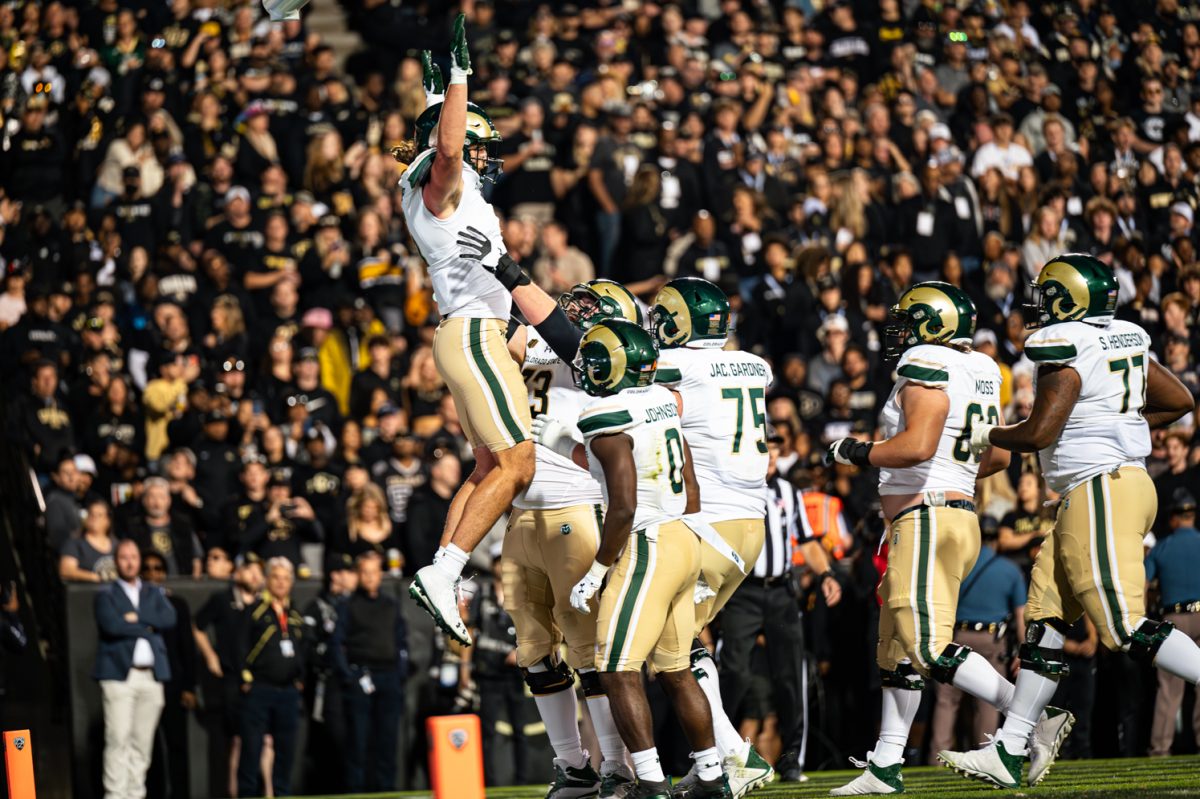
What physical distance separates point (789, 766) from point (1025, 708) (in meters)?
2.61

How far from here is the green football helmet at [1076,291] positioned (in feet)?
27.4

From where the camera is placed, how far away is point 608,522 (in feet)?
23.9

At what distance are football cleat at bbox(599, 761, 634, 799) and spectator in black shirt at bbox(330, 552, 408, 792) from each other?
4.93 metres

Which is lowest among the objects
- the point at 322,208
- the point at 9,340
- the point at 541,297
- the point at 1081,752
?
the point at 1081,752

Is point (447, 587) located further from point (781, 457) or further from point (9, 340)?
point (9, 340)

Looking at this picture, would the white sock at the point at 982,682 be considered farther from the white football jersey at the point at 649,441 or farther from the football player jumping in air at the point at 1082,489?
the white football jersey at the point at 649,441

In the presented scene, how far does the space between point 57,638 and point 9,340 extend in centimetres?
422

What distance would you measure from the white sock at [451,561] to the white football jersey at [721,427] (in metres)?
1.27

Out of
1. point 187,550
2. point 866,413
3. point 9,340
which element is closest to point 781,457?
point 866,413

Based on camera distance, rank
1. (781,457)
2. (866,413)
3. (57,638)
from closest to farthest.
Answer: (57,638)
(781,457)
(866,413)

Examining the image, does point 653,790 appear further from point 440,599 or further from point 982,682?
point 982,682

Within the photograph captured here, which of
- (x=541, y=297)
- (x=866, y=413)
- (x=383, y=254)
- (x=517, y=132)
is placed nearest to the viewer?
(x=541, y=297)

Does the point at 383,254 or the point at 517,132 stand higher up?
the point at 517,132

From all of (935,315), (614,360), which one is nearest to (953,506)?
(935,315)
